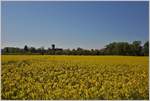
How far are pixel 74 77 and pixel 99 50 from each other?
38 centimetres

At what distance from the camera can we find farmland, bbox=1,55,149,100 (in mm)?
4238

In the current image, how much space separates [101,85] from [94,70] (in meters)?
0.33

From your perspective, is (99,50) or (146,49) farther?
(99,50)

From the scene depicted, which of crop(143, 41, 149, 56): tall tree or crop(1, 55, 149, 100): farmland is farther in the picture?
crop(143, 41, 149, 56): tall tree

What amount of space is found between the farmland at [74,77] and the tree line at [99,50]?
7cm

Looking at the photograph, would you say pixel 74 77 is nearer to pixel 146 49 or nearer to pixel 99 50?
pixel 99 50

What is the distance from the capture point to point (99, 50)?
459cm

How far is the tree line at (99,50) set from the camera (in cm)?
451

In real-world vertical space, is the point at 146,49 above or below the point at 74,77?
above

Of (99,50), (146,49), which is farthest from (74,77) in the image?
(146,49)

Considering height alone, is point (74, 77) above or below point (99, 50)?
below

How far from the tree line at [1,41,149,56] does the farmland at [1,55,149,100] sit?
0.07m

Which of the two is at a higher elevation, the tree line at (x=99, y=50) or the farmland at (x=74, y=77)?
the tree line at (x=99, y=50)

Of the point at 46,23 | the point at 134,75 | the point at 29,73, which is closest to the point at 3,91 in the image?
the point at 29,73
